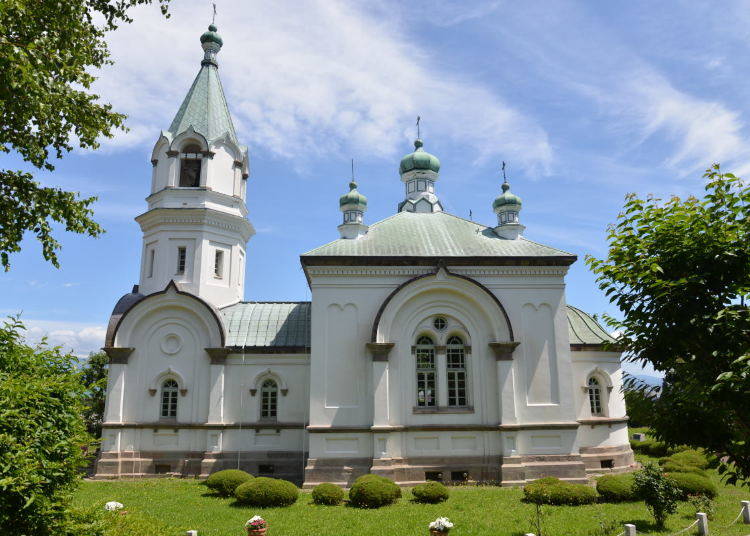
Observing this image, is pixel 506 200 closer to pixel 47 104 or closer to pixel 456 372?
pixel 456 372

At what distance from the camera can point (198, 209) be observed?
23.5 metres

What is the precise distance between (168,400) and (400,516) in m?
11.6

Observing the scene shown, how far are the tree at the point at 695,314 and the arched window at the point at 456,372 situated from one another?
42.6 ft

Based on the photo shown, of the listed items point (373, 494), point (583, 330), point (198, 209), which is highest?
point (198, 209)

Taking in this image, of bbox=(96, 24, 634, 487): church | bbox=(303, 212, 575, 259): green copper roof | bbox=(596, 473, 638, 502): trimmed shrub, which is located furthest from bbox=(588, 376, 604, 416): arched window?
bbox=(596, 473, 638, 502): trimmed shrub

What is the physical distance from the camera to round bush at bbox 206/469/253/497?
1689 centimetres

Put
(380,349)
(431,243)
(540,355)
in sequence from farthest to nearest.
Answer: (431,243)
(540,355)
(380,349)

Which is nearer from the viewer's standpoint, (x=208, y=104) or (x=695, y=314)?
(x=695, y=314)

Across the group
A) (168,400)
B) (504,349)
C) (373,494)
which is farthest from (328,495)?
(168,400)

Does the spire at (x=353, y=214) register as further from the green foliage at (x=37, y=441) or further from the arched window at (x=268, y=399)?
the green foliage at (x=37, y=441)

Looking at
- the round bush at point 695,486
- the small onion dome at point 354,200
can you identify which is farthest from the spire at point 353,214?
the round bush at point 695,486

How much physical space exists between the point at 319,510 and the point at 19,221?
10691mm

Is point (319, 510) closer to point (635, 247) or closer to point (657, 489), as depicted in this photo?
point (657, 489)

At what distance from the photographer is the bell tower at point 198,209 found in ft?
77.2
